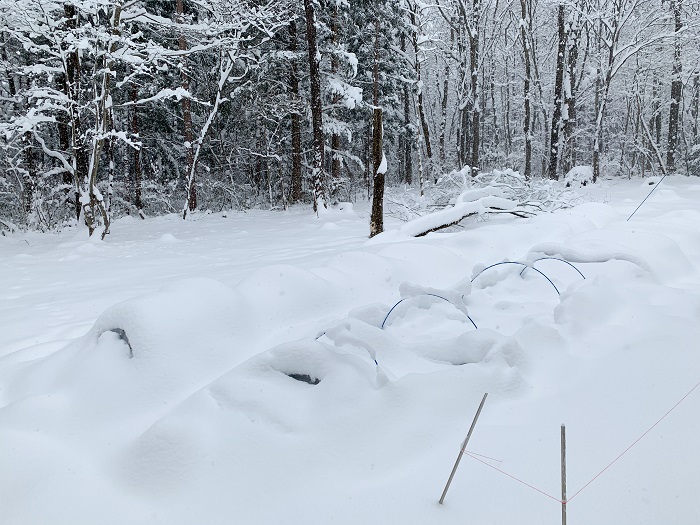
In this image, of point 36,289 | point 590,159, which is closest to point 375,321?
point 36,289

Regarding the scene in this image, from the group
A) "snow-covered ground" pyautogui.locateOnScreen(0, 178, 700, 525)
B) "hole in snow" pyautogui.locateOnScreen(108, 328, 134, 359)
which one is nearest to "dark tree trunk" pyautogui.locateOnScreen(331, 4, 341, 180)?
"snow-covered ground" pyautogui.locateOnScreen(0, 178, 700, 525)

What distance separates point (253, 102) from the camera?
47.8 feet

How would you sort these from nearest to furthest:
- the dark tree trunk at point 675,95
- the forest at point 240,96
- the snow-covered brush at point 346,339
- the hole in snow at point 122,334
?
the snow-covered brush at point 346,339
the hole in snow at point 122,334
the forest at point 240,96
the dark tree trunk at point 675,95

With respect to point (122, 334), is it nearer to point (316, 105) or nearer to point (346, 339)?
point (346, 339)

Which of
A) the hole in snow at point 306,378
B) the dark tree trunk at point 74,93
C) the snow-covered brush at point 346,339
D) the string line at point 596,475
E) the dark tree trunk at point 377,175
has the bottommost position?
the string line at point 596,475

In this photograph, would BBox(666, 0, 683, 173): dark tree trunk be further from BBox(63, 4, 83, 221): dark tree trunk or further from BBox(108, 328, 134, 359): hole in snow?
BBox(108, 328, 134, 359): hole in snow

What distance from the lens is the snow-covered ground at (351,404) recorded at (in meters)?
1.50

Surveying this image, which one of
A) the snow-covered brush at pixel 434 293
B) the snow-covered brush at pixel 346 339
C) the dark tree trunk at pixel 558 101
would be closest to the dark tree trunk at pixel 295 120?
the dark tree trunk at pixel 558 101

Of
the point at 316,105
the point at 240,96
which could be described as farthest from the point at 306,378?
the point at 240,96

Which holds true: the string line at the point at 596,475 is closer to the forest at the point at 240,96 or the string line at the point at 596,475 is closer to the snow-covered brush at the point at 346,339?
the snow-covered brush at the point at 346,339

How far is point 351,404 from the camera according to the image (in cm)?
193

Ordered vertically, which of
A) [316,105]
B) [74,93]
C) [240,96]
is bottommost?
[74,93]

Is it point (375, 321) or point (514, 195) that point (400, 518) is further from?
point (514, 195)

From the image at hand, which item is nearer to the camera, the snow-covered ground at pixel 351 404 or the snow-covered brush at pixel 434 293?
the snow-covered ground at pixel 351 404
